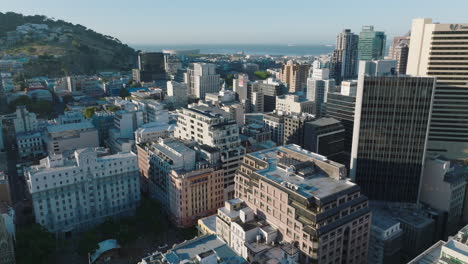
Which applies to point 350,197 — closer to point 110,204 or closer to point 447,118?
point 110,204

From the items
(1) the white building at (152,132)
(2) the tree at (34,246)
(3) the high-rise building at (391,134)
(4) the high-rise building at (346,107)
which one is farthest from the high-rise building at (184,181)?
(4) the high-rise building at (346,107)

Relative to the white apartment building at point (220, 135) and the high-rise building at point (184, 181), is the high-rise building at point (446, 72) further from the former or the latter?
the high-rise building at point (184, 181)

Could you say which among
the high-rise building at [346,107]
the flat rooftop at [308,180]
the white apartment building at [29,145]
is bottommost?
the white apartment building at [29,145]

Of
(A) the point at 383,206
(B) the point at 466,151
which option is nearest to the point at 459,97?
(B) the point at 466,151

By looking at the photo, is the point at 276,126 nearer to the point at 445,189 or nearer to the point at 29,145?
the point at 445,189

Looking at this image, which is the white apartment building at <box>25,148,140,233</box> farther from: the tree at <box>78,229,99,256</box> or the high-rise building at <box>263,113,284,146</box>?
the high-rise building at <box>263,113,284,146</box>

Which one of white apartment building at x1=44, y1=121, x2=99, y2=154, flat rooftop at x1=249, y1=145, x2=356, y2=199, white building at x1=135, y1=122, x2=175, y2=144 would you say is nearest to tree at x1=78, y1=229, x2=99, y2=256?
flat rooftop at x1=249, y1=145, x2=356, y2=199
